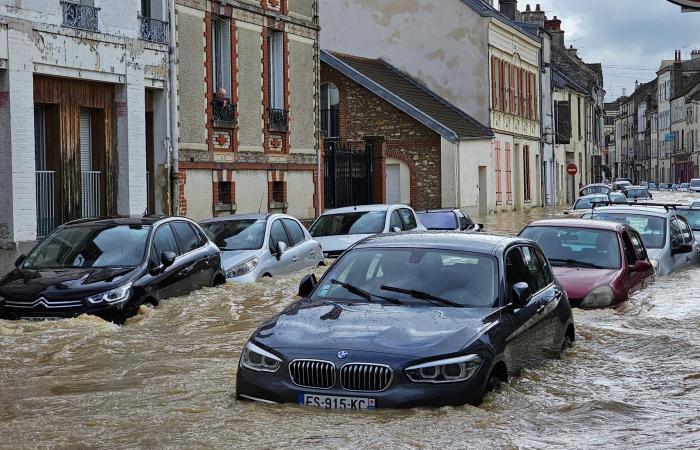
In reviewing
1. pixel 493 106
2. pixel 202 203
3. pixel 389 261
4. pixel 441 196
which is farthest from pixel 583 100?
pixel 389 261

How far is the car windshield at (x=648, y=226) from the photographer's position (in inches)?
780

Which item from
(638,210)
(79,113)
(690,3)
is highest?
(79,113)

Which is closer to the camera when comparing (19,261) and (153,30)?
(19,261)

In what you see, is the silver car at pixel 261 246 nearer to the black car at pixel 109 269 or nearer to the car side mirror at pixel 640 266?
the black car at pixel 109 269

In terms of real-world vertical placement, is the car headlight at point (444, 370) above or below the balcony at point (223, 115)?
below

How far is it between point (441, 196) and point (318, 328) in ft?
117

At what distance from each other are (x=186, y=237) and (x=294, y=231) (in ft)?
12.2

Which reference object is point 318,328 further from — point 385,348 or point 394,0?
point 394,0

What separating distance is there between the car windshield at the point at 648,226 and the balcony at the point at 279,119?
12.7m

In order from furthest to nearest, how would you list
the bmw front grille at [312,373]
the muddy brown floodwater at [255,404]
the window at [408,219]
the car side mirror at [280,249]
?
the window at [408,219] < the car side mirror at [280,249] < the bmw front grille at [312,373] < the muddy brown floodwater at [255,404]

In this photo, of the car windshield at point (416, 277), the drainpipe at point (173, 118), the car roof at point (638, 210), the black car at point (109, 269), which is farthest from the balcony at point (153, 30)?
the car windshield at point (416, 277)

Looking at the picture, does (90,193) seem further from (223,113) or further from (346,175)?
(346,175)

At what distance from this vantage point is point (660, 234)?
65.7 ft

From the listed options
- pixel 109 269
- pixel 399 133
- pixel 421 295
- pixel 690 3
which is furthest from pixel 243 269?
pixel 399 133
